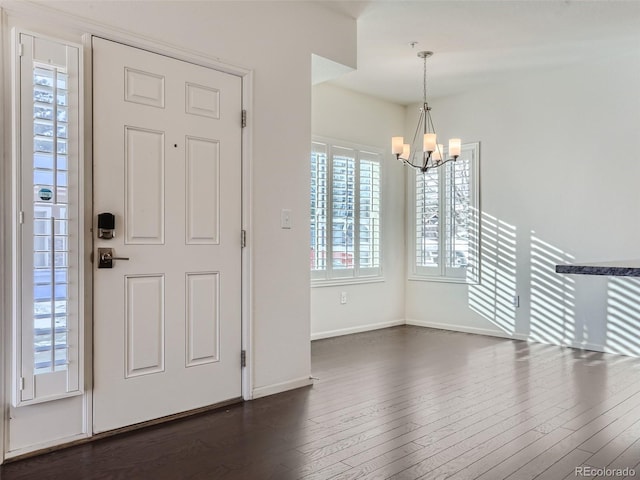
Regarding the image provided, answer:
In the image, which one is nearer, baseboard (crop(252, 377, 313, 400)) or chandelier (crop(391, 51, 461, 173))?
baseboard (crop(252, 377, 313, 400))

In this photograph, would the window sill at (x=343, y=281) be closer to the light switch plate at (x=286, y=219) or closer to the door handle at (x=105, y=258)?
the light switch plate at (x=286, y=219)

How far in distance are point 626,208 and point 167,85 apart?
13.8ft

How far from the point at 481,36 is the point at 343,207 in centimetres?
226

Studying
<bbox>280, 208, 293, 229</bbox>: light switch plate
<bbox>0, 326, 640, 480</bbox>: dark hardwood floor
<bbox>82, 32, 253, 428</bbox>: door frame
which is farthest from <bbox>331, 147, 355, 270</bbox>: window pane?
<bbox>82, 32, 253, 428</bbox>: door frame

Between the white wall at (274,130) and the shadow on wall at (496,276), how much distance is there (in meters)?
2.83

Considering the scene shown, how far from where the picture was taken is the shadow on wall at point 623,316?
4574 millimetres

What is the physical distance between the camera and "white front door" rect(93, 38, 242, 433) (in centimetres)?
261

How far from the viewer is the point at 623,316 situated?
464 cm

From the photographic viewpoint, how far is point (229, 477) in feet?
7.05

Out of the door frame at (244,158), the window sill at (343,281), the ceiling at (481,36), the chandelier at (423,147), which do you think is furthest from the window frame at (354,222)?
the door frame at (244,158)

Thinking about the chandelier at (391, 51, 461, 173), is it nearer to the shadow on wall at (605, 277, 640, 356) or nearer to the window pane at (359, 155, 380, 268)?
the window pane at (359, 155, 380, 268)

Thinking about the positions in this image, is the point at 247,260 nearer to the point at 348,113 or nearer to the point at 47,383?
the point at 47,383

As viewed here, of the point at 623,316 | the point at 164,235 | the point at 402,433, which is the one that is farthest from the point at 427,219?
the point at 164,235

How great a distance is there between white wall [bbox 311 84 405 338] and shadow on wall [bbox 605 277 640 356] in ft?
7.94
